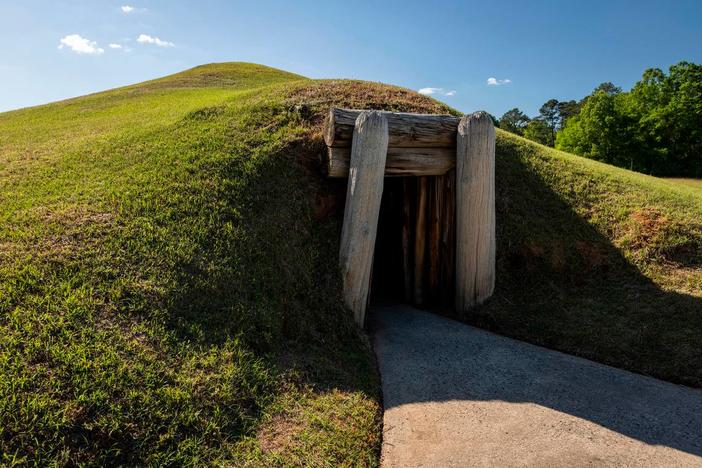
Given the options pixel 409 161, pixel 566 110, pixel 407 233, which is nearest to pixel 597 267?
pixel 407 233

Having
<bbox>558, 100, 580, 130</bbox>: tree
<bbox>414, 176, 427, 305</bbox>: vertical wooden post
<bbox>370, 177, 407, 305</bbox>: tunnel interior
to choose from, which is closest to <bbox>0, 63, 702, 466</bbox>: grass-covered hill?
<bbox>414, 176, 427, 305</bbox>: vertical wooden post

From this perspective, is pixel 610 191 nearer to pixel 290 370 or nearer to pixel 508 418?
pixel 508 418

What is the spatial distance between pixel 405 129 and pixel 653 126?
132 feet

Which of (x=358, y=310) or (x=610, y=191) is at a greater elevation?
(x=610, y=191)

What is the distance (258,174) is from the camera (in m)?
7.35

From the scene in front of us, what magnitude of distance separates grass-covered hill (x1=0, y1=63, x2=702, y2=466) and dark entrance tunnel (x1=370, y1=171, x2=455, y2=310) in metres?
0.96

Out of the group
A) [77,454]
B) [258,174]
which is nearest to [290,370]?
[77,454]

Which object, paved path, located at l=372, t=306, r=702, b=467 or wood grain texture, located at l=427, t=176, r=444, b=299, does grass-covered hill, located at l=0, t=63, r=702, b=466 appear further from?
wood grain texture, located at l=427, t=176, r=444, b=299

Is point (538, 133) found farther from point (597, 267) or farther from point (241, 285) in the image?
point (241, 285)

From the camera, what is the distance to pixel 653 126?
38.2 meters

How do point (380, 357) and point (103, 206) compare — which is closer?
point (380, 357)

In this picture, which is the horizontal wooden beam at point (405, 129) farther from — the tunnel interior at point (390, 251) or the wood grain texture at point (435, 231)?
the tunnel interior at point (390, 251)

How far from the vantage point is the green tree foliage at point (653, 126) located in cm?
3688

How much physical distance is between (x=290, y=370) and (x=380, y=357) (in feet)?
4.53
